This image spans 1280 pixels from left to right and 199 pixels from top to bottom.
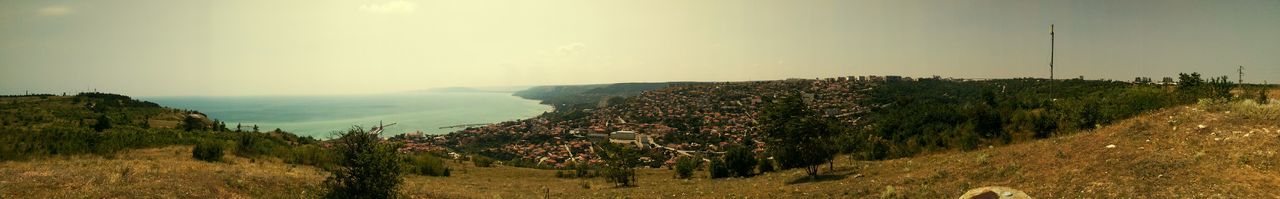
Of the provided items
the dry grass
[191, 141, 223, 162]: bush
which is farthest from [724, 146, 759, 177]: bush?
[191, 141, 223, 162]: bush

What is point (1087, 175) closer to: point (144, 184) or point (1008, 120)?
point (144, 184)

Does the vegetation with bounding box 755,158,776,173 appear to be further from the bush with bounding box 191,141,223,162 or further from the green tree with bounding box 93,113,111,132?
the green tree with bounding box 93,113,111,132

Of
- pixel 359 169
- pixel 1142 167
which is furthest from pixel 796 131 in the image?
pixel 359 169

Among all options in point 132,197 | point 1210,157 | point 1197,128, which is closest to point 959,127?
point 1197,128

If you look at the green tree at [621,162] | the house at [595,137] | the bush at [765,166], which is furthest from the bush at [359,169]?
the house at [595,137]

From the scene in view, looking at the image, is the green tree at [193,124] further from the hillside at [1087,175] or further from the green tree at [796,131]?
the green tree at [796,131]

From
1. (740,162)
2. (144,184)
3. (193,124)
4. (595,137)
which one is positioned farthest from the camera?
(595,137)

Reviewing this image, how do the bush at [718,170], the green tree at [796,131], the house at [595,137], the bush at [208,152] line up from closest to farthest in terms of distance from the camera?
1. the green tree at [796,131]
2. the bush at [208,152]
3. the bush at [718,170]
4. the house at [595,137]
